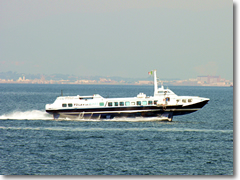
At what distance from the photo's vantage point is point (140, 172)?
3641 centimetres

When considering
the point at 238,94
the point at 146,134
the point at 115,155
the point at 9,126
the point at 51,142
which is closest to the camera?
the point at 238,94

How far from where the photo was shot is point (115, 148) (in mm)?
46000

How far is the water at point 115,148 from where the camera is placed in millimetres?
37438

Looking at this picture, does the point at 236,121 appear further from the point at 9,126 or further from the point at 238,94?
the point at 9,126

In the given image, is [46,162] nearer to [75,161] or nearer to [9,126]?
[75,161]

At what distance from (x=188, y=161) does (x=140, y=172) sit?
6729 mm

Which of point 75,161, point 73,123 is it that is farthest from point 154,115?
point 75,161

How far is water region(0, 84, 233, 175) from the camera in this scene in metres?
37.4

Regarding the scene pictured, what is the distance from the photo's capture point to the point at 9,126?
62344mm

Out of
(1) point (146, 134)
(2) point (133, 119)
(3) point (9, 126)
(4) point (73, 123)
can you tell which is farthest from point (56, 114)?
(1) point (146, 134)

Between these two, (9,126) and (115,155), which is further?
(9,126)

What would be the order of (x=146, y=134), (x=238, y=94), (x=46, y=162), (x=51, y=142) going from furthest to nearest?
(x=146, y=134), (x=51, y=142), (x=46, y=162), (x=238, y=94)

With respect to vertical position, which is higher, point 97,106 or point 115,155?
point 97,106

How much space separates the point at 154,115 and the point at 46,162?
97.4 ft
